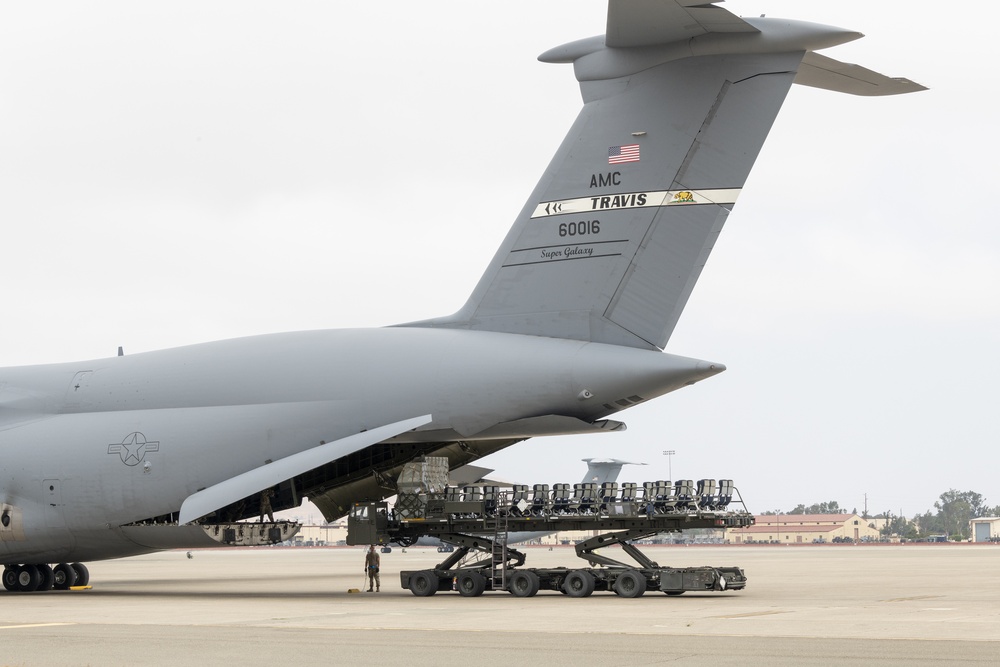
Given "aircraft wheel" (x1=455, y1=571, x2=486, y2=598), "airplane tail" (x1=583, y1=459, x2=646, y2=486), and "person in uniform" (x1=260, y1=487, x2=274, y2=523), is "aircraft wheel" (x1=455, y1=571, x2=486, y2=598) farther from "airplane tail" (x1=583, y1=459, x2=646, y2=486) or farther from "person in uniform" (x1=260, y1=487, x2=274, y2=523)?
"airplane tail" (x1=583, y1=459, x2=646, y2=486)

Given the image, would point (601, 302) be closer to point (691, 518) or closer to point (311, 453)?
point (691, 518)

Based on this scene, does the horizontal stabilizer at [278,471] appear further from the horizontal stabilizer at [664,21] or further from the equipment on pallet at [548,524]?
the horizontal stabilizer at [664,21]

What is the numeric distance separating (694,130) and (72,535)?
44.4 feet

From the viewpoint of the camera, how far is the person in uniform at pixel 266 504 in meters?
22.4

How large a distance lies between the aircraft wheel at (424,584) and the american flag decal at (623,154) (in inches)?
305

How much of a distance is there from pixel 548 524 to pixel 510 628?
263 inches

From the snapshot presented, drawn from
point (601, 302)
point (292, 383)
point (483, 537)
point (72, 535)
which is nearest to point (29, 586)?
point (72, 535)

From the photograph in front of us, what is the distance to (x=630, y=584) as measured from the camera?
65.8 feet

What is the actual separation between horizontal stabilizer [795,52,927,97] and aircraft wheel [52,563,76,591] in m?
17.6

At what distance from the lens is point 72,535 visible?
23312mm

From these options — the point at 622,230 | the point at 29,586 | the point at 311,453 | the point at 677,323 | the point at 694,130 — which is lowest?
the point at 29,586

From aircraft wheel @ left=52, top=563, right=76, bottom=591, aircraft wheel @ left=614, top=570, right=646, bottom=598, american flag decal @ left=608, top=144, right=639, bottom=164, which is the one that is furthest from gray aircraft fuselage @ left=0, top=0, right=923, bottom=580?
aircraft wheel @ left=52, top=563, right=76, bottom=591

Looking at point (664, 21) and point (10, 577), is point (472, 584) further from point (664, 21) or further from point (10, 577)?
point (10, 577)

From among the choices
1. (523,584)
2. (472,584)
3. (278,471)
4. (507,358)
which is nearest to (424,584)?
(472,584)
